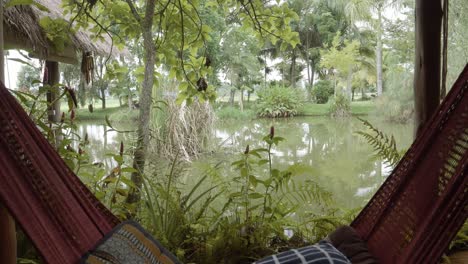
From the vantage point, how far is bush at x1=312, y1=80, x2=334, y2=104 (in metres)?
11.1

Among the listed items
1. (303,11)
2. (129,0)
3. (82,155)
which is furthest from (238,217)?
(303,11)

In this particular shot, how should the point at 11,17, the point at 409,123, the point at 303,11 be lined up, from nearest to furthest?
the point at 11,17, the point at 409,123, the point at 303,11

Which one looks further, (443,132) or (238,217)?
(238,217)

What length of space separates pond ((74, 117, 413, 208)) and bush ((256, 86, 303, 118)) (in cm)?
112

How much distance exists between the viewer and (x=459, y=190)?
0.75 metres

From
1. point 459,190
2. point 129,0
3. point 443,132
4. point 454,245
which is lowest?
point 454,245

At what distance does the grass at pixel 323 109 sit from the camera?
29.7 feet

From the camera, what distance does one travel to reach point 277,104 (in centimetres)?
920

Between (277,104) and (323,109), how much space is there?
49.9 inches

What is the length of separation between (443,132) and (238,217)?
80cm

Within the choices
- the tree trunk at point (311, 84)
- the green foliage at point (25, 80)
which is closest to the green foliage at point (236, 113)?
the tree trunk at point (311, 84)

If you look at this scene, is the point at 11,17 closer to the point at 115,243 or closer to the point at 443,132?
the point at 115,243

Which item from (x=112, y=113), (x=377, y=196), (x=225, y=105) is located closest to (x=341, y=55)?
(x=225, y=105)

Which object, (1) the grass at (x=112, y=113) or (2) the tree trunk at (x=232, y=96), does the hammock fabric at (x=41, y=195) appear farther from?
(2) the tree trunk at (x=232, y=96)
